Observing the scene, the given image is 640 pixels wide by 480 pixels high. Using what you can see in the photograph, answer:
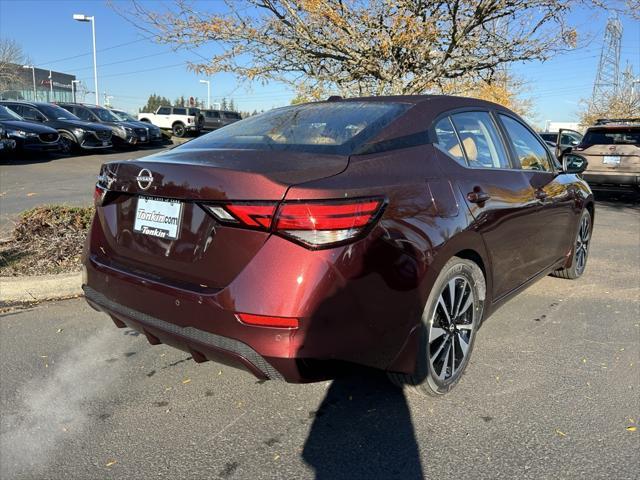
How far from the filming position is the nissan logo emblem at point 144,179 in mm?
2490

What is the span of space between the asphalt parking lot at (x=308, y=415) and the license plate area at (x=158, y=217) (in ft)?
3.35

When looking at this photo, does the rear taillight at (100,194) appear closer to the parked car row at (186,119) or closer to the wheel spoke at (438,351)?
the wheel spoke at (438,351)

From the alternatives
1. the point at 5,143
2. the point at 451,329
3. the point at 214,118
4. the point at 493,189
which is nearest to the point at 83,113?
the point at 5,143

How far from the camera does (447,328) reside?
2.92 m

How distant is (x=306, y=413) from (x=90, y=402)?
1.22 metres

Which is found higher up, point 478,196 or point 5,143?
point 478,196

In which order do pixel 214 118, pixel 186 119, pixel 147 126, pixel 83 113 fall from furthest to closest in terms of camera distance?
pixel 214 118, pixel 186 119, pixel 147 126, pixel 83 113

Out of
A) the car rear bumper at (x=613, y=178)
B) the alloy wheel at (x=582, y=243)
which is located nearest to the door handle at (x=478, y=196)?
the alloy wheel at (x=582, y=243)

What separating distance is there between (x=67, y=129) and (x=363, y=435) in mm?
18490

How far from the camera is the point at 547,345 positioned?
146 inches

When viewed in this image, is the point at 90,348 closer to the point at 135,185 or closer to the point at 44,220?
the point at 135,185

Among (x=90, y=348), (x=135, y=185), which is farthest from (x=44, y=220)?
(x=135, y=185)

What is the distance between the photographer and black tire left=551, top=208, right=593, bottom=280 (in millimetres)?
5017

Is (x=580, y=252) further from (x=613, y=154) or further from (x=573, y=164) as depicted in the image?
(x=613, y=154)
